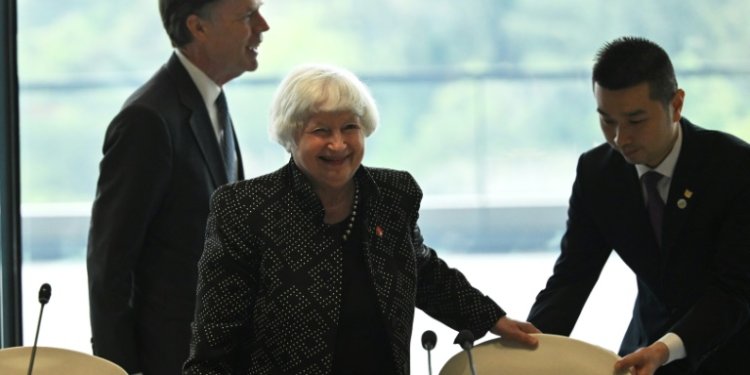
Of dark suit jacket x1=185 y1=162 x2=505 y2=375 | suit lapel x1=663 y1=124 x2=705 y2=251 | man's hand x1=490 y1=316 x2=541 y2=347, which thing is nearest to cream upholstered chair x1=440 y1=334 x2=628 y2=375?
man's hand x1=490 y1=316 x2=541 y2=347

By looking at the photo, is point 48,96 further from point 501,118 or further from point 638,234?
point 638,234

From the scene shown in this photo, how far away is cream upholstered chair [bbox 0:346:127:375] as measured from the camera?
237 cm

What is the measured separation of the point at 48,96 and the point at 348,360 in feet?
9.46

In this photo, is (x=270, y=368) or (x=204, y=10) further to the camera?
(x=204, y=10)

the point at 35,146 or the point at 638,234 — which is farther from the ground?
the point at 35,146

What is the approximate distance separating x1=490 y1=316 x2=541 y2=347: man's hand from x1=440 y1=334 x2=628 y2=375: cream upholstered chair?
12 millimetres

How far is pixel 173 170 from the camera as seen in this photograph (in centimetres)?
295

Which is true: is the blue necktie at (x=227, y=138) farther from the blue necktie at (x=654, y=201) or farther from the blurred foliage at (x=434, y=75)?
the blurred foliage at (x=434, y=75)

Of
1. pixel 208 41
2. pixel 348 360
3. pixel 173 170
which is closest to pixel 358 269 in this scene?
pixel 348 360

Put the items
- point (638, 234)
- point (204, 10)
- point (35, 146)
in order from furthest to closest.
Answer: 1. point (35, 146)
2. point (204, 10)
3. point (638, 234)

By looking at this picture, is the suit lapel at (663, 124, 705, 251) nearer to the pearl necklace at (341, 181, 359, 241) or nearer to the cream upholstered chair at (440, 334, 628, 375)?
the cream upholstered chair at (440, 334, 628, 375)

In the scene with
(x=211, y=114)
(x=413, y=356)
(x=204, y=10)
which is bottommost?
(x=413, y=356)

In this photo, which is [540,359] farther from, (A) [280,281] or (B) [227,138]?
(B) [227,138]

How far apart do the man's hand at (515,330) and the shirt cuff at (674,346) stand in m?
0.29
